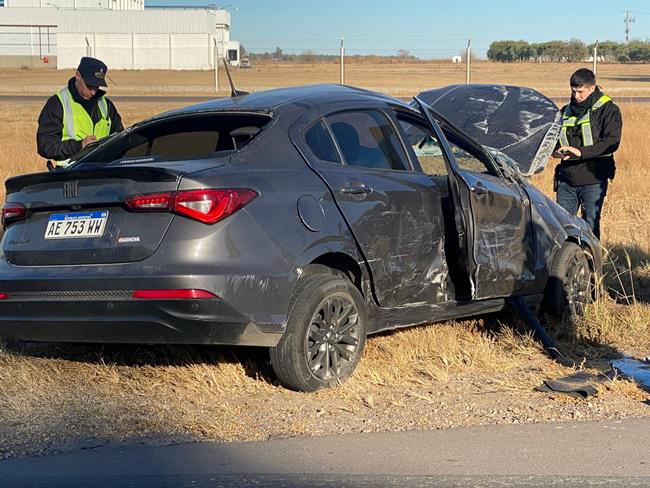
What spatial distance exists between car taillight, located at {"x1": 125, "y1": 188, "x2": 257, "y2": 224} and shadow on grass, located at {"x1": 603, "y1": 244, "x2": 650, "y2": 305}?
3935 mm

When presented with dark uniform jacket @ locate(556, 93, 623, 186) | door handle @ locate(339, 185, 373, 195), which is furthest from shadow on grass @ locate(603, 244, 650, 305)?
door handle @ locate(339, 185, 373, 195)

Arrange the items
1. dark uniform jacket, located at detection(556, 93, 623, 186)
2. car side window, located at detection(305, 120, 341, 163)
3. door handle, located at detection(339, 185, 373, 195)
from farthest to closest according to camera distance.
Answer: dark uniform jacket, located at detection(556, 93, 623, 186) < car side window, located at detection(305, 120, 341, 163) < door handle, located at detection(339, 185, 373, 195)

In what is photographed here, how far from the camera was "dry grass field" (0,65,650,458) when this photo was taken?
5.20 meters

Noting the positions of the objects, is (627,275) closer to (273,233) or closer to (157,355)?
(157,355)

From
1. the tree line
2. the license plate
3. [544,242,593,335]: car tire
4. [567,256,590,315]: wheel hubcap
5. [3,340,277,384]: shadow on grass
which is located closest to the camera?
the license plate

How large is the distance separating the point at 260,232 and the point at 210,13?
256ft

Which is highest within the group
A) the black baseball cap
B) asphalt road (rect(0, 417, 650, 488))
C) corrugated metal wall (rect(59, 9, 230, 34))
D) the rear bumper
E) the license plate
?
corrugated metal wall (rect(59, 9, 230, 34))

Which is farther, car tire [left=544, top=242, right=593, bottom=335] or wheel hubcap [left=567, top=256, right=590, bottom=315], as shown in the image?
wheel hubcap [left=567, top=256, right=590, bottom=315]

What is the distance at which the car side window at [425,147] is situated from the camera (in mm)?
6699

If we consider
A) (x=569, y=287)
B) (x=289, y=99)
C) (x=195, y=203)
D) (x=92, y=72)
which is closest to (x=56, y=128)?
(x=92, y=72)

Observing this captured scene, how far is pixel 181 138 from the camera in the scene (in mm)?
6242

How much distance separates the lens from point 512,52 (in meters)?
110

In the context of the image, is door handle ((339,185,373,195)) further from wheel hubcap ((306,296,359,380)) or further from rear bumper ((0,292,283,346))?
rear bumper ((0,292,283,346))

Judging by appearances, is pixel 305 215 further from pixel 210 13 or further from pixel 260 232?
pixel 210 13
